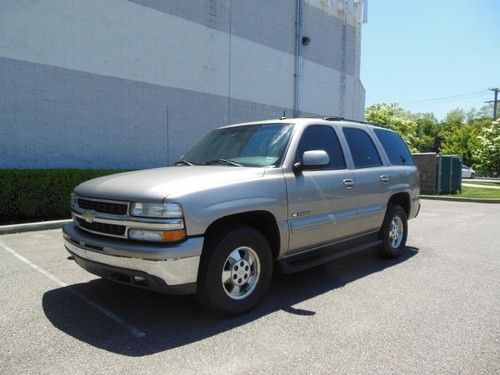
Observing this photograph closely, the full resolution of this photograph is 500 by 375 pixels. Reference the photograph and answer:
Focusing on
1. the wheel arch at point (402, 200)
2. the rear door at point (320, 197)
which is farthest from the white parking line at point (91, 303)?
the wheel arch at point (402, 200)

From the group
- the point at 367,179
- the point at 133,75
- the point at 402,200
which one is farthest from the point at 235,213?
the point at 133,75

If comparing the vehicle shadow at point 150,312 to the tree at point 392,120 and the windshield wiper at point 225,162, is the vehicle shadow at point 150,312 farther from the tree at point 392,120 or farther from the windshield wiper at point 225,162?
the tree at point 392,120

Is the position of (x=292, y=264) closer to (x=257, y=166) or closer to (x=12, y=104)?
(x=257, y=166)

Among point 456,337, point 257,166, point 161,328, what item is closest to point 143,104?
point 257,166

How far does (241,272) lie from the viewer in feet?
13.8

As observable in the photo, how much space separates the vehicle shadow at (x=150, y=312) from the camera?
3.67m

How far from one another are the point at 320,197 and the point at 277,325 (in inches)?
61.7

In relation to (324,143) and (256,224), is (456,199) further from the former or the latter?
(256,224)

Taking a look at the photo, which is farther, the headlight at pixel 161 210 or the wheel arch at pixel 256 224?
the wheel arch at pixel 256 224

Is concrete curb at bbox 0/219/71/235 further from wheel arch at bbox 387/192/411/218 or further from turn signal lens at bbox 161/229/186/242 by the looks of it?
wheel arch at bbox 387/192/411/218

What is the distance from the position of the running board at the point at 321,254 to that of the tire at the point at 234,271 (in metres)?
0.32

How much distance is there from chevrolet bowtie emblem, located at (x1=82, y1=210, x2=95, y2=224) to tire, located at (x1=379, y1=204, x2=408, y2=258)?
398 centimetres

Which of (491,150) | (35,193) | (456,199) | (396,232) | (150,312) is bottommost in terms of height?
(456,199)

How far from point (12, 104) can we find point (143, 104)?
334 cm
